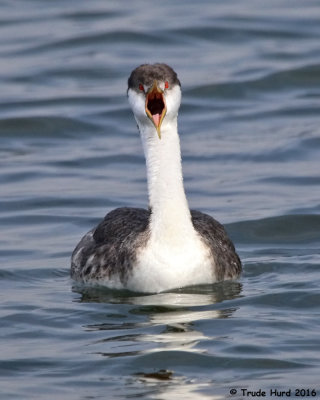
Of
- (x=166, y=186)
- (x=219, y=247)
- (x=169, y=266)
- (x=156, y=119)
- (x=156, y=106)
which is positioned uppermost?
(x=156, y=106)

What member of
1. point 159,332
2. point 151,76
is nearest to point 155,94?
point 151,76

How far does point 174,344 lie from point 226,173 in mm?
7355

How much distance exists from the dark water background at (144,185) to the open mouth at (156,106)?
5.12 feet

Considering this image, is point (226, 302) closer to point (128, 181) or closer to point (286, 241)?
point (286, 241)

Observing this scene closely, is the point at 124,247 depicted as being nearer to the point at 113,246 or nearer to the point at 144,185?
the point at 113,246

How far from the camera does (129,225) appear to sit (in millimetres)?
12109

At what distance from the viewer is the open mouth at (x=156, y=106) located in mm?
10961

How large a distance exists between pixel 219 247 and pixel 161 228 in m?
0.76

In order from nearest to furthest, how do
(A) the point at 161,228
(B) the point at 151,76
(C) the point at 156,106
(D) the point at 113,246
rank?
(B) the point at 151,76, (C) the point at 156,106, (A) the point at 161,228, (D) the point at 113,246

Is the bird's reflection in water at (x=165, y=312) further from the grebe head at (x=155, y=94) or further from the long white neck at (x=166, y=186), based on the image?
the grebe head at (x=155, y=94)

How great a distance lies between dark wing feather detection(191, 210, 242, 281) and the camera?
11.6 m

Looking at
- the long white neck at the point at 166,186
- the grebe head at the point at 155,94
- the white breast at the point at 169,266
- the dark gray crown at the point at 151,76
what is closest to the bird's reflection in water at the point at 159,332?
the white breast at the point at 169,266

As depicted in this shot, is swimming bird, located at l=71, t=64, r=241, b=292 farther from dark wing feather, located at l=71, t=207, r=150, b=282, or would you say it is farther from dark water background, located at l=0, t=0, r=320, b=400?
dark water background, located at l=0, t=0, r=320, b=400

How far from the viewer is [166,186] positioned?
1141cm
